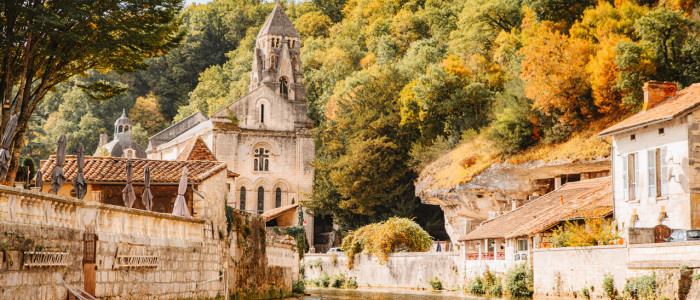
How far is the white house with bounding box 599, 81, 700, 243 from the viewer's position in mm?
26469

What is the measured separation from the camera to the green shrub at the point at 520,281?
32.2m

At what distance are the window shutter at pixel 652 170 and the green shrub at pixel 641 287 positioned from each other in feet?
16.0

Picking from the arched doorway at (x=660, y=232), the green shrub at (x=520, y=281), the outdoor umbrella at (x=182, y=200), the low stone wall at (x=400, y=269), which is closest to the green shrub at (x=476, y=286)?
the low stone wall at (x=400, y=269)

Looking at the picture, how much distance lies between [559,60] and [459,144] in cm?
1256

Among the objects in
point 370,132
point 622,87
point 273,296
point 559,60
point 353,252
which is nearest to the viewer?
point 273,296

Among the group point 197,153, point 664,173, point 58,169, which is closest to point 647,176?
point 664,173

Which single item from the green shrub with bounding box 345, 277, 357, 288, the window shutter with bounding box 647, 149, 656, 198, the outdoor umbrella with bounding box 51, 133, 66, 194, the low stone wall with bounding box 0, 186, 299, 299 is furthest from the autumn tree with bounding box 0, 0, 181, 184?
the green shrub with bounding box 345, 277, 357, 288

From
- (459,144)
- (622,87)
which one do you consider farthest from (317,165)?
(622,87)

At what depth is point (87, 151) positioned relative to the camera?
99062 millimetres

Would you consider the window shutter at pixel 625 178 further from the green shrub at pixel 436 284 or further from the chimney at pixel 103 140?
the chimney at pixel 103 140

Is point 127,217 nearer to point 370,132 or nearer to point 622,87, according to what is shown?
point 622,87

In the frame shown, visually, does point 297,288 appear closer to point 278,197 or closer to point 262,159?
point 278,197

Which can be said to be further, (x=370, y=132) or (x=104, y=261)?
(x=370, y=132)

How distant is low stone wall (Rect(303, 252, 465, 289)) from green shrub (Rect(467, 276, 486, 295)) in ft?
7.29
